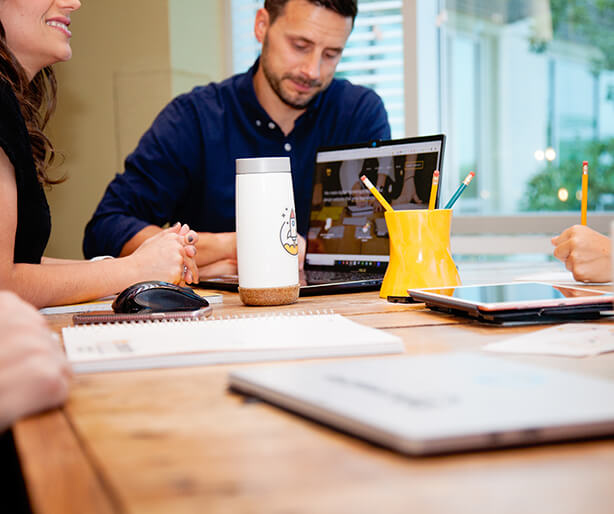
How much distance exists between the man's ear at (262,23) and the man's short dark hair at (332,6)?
0.16 ft

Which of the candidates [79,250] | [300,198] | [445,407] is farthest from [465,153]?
[445,407]

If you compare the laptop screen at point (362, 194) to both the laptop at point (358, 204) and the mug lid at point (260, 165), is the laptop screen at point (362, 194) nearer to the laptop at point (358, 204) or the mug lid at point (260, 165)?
the laptop at point (358, 204)

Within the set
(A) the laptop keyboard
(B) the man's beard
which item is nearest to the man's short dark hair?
(B) the man's beard

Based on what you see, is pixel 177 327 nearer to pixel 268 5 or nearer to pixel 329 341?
pixel 329 341

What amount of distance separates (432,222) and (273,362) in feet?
1.69

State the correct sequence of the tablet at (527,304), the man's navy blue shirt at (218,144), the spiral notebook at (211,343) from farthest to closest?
1. the man's navy blue shirt at (218,144)
2. the tablet at (527,304)
3. the spiral notebook at (211,343)

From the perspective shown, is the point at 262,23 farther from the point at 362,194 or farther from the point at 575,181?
the point at 575,181

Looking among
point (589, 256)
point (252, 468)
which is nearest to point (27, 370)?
point (252, 468)

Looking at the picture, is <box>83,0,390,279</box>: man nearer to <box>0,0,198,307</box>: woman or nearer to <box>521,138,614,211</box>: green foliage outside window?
<box>0,0,198,307</box>: woman

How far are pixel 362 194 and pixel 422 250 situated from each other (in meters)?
0.44

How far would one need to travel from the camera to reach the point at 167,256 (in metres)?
1.30

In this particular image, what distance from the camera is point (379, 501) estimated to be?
35 cm

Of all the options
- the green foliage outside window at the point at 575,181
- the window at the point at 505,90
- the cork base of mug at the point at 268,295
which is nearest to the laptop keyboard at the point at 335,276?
the cork base of mug at the point at 268,295

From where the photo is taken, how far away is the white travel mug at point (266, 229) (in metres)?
1.10
